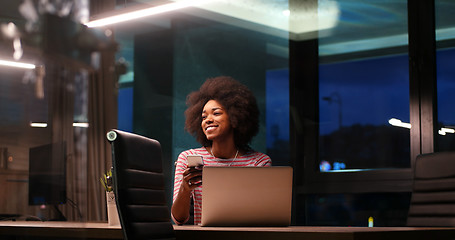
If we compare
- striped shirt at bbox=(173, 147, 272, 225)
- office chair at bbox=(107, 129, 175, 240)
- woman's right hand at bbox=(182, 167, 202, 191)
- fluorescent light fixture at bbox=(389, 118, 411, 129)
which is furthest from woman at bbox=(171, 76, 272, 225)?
fluorescent light fixture at bbox=(389, 118, 411, 129)

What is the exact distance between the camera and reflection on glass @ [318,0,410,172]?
3.60 metres

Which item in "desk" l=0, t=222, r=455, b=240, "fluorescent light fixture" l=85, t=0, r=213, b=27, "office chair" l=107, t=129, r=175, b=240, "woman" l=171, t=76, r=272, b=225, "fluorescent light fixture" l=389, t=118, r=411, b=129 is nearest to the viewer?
"desk" l=0, t=222, r=455, b=240

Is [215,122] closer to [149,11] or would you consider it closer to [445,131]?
[149,11]

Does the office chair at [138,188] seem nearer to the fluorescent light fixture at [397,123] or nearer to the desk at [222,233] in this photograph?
the desk at [222,233]

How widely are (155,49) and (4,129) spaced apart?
3604 mm

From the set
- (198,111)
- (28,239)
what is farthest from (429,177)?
(28,239)

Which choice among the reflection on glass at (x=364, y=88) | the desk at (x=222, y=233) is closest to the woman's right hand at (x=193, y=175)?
the desk at (x=222, y=233)

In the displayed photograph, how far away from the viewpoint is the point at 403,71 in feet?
11.7

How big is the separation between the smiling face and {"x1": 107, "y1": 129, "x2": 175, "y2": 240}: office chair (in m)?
0.87

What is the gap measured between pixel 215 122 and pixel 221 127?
0.04 meters

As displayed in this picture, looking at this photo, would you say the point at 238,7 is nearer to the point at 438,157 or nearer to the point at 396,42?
the point at 396,42

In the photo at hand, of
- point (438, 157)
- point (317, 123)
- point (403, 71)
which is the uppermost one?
point (403, 71)

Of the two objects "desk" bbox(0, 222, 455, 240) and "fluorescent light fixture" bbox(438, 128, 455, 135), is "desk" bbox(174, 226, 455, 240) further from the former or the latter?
"fluorescent light fixture" bbox(438, 128, 455, 135)

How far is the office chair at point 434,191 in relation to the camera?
2658mm
